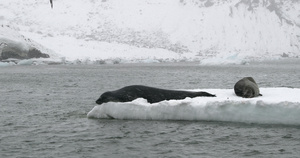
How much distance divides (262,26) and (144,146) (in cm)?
14132

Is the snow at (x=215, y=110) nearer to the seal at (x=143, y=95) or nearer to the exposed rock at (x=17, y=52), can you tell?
the seal at (x=143, y=95)

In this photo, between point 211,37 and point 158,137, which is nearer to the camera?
point 158,137

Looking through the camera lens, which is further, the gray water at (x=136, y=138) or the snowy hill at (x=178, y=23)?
the snowy hill at (x=178, y=23)

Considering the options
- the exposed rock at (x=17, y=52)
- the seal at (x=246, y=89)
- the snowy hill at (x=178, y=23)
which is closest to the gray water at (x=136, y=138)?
the seal at (x=246, y=89)

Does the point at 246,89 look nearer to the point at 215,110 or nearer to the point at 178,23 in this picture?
the point at 215,110

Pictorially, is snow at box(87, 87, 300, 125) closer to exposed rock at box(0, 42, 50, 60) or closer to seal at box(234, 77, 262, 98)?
seal at box(234, 77, 262, 98)

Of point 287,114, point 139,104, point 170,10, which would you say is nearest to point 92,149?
point 139,104

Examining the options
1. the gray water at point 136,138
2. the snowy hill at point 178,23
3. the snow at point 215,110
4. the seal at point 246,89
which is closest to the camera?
the gray water at point 136,138

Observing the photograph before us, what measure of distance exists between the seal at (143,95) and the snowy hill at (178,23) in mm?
87051

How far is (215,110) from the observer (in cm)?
1328

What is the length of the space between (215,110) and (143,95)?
277cm

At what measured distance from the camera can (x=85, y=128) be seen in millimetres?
12609

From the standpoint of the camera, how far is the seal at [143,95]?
47.6ft

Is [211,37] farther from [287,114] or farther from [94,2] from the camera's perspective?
[287,114]
